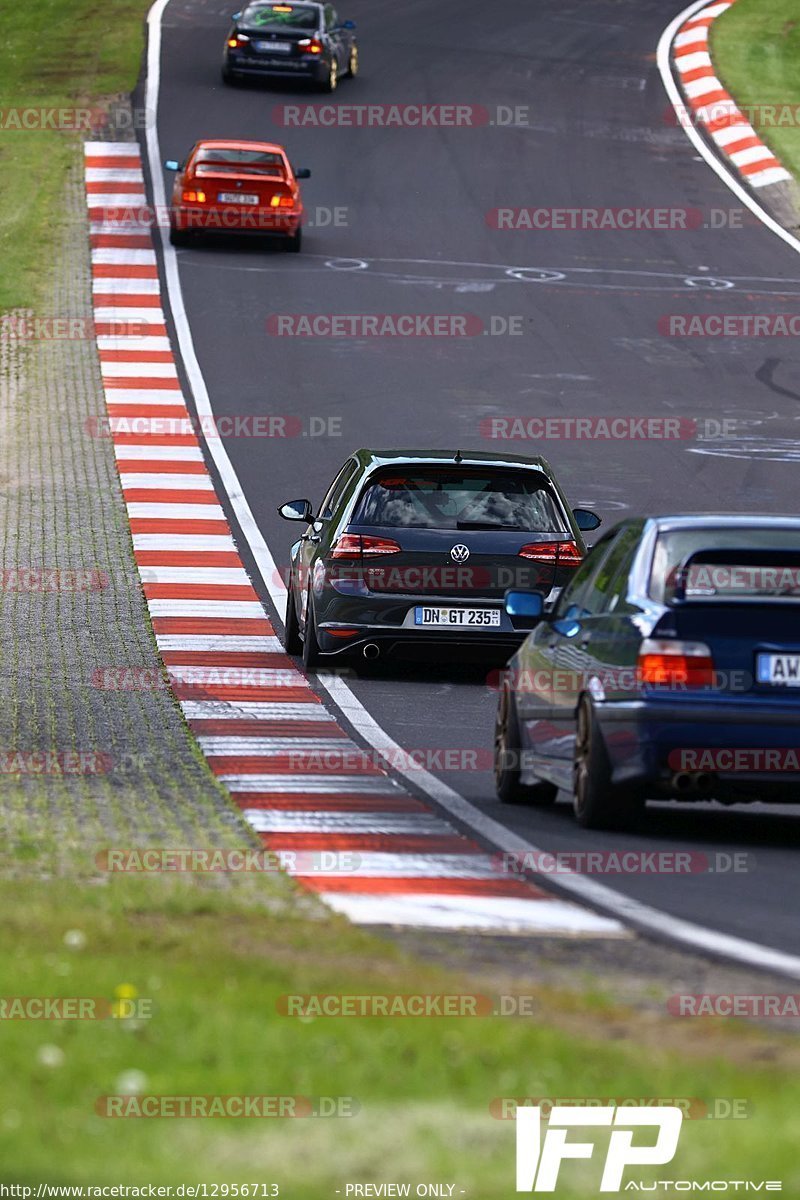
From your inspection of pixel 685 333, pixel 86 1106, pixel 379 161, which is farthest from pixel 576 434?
pixel 86 1106

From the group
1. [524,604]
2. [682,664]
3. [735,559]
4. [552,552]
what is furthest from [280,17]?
[682,664]

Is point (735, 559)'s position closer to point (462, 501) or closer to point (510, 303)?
point (462, 501)

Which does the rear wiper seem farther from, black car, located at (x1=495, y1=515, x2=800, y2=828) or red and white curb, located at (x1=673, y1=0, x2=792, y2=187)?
red and white curb, located at (x1=673, y1=0, x2=792, y2=187)

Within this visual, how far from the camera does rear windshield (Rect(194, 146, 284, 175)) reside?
3553cm

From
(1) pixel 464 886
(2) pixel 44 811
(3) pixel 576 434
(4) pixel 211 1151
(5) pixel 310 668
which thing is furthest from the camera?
(3) pixel 576 434

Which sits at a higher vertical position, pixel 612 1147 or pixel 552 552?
pixel 612 1147

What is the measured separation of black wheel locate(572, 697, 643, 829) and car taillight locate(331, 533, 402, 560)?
17.7ft

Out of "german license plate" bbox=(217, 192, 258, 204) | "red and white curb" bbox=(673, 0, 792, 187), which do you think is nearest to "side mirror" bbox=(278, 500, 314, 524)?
"german license plate" bbox=(217, 192, 258, 204)

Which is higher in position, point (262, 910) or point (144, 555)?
point (262, 910)

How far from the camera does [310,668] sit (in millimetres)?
17078

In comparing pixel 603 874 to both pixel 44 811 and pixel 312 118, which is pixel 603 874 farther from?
pixel 312 118

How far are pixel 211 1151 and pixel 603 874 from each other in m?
4.57

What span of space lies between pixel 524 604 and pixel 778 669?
1907 millimetres

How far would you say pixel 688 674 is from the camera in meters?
10.5
